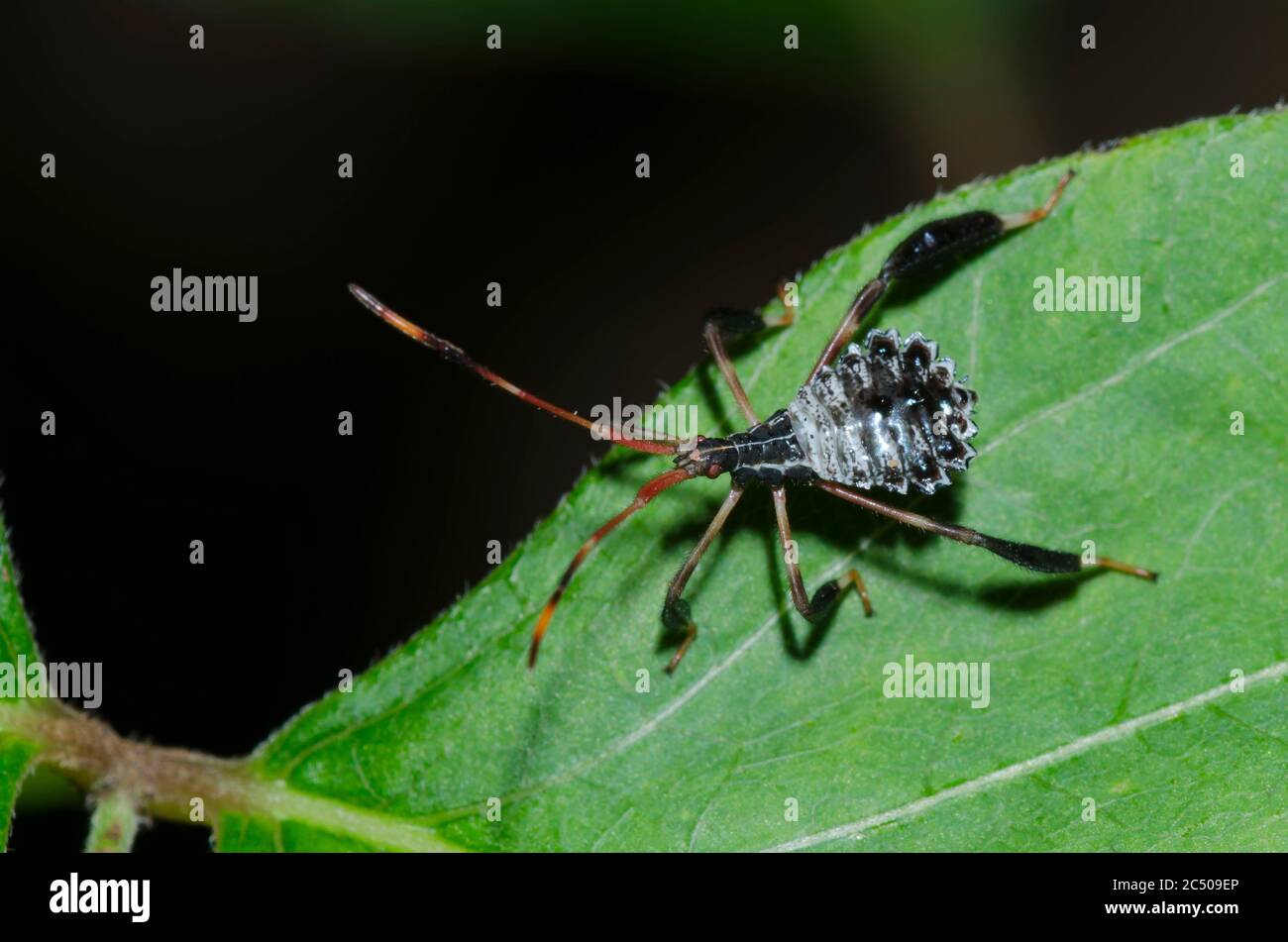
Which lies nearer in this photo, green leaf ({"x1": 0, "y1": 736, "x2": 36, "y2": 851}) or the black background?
green leaf ({"x1": 0, "y1": 736, "x2": 36, "y2": 851})

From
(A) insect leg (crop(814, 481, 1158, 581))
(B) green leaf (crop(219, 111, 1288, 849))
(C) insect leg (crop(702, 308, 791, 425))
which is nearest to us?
(B) green leaf (crop(219, 111, 1288, 849))

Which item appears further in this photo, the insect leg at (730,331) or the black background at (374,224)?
the black background at (374,224)

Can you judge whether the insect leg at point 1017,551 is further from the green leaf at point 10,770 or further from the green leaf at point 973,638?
the green leaf at point 10,770

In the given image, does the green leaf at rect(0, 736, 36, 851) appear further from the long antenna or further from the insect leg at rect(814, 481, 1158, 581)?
the insect leg at rect(814, 481, 1158, 581)

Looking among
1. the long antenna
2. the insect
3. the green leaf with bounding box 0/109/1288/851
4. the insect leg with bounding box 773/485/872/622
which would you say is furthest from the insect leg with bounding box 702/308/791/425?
the insect leg with bounding box 773/485/872/622

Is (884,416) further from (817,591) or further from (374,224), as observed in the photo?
(374,224)

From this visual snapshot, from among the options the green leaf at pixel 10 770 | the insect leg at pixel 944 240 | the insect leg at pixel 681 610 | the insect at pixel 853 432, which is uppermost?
the insect leg at pixel 944 240

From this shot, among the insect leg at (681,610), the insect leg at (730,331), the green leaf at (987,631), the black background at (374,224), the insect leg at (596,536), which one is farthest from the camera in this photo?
the black background at (374,224)

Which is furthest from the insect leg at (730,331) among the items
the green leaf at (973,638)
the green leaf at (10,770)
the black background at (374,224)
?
the green leaf at (10,770)
